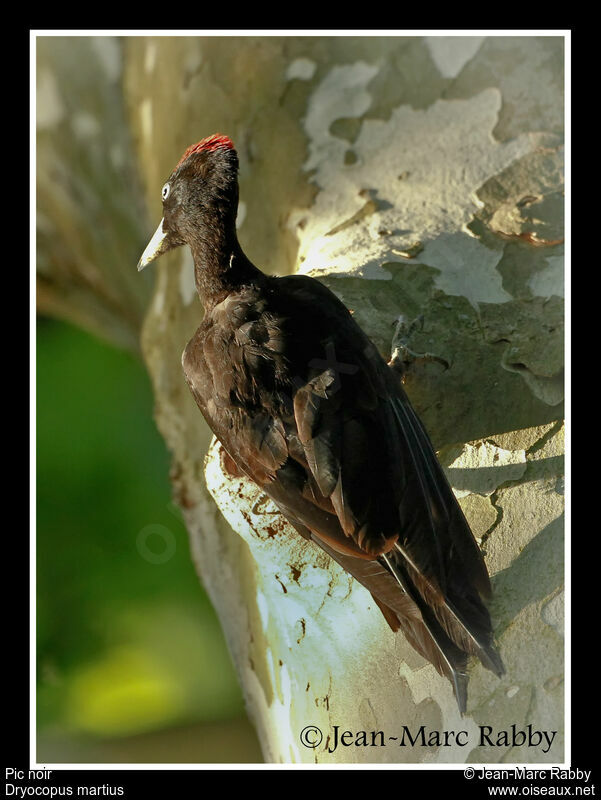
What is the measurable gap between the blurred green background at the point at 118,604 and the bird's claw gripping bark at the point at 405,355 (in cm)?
174

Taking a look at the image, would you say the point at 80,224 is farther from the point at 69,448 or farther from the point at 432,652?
the point at 432,652

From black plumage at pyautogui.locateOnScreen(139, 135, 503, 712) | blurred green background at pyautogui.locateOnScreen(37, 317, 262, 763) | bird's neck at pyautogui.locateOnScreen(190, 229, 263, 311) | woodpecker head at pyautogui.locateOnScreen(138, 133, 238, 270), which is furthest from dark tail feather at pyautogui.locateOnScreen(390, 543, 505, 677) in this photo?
blurred green background at pyautogui.locateOnScreen(37, 317, 262, 763)

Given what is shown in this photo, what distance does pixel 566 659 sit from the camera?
1.70m

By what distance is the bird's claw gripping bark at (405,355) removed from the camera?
2074 mm

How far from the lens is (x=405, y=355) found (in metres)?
2.08

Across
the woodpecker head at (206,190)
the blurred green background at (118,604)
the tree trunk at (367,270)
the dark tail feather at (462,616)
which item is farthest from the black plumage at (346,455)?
the blurred green background at (118,604)

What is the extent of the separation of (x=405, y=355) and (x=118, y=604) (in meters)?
2.18

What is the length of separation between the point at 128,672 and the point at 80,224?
225 cm

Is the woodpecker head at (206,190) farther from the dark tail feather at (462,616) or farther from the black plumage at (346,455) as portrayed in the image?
the dark tail feather at (462,616)

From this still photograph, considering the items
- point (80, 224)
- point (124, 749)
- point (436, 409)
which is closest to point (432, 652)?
point (436, 409)

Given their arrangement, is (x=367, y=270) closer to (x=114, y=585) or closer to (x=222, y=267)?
(x=222, y=267)

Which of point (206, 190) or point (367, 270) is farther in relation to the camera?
point (367, 270)

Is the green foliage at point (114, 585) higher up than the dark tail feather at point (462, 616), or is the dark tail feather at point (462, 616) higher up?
the green foliage at point (114, 585)

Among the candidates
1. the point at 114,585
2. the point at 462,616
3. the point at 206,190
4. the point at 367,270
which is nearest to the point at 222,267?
the point at 206,190
